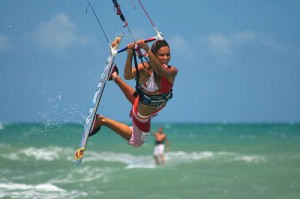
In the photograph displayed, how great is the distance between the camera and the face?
7.20 meters

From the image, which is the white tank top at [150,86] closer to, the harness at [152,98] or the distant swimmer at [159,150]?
the harness at [152,98]

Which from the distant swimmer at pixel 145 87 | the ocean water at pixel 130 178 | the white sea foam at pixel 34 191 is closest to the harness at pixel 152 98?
the distant swimmer at pixel 145 87

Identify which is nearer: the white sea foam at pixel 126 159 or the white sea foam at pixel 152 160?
the white sea foam at pixel 126 159

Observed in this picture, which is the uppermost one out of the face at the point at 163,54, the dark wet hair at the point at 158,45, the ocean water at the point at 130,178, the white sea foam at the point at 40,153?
the white sea foam at the point at 40,153

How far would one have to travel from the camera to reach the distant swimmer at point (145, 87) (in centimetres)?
709

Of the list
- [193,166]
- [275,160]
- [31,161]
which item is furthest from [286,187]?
[31,161]

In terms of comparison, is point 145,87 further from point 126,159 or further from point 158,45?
point 126,159

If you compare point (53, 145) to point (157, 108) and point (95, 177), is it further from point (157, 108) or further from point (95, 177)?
point (157, 108)

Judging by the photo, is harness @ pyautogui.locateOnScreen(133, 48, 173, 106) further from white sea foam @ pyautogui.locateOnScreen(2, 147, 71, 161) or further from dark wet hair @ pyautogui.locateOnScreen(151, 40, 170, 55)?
white sea foam @ pyautogui.locateOnScreen(2, 147, 71, 161)

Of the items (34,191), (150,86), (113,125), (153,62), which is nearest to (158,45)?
(153,62)

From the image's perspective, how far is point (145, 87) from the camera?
7.45 metres

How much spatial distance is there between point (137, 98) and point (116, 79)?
405 mm

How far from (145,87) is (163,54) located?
544 mm

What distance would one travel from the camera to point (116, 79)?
7.87 metres
